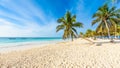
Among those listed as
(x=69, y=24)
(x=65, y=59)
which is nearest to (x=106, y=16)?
(x=69, y=24)

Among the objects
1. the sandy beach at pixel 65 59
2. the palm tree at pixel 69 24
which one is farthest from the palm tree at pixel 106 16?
the sandy beach at pixel 65 59

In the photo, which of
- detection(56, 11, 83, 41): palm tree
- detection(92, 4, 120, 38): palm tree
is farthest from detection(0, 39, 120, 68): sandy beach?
detection(56, 11, 83, 41): palm tree

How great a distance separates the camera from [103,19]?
14320 millimetres

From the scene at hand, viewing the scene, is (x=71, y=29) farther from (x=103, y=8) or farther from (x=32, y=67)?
(x=32, y=67)

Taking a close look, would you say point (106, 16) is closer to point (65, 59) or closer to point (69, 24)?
point (69, 24)

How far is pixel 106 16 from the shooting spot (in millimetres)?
14000

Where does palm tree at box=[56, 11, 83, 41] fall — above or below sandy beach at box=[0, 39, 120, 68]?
above

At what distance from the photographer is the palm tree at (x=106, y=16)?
1337cm

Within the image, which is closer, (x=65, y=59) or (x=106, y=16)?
(x=65, y=59)

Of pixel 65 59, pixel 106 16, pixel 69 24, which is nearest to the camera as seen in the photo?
pixel 65 59

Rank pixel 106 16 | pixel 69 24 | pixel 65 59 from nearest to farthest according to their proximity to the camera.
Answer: pixel 65 59
pixel 106 16
pixel 69 24

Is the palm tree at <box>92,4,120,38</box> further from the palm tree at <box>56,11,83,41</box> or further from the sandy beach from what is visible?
the sandy beach

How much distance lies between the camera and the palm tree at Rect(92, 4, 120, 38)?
13.4 meters

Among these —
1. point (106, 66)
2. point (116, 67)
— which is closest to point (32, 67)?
point (106, 66)
